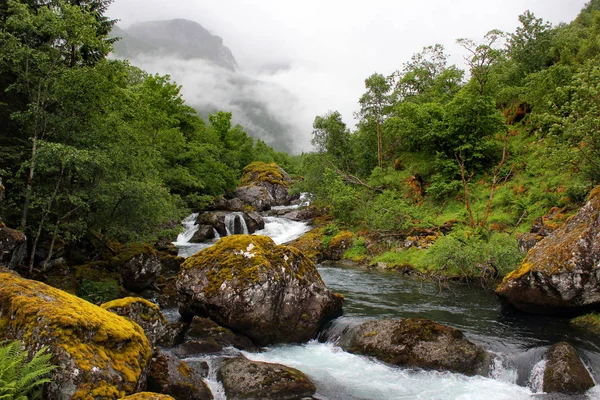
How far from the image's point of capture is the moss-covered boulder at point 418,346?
10.0 m

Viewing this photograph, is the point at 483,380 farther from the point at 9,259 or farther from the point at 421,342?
the point at 9,259

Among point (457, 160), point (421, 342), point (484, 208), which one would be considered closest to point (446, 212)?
point (484, 208)

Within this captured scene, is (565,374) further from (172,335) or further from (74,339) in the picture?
(74,339)

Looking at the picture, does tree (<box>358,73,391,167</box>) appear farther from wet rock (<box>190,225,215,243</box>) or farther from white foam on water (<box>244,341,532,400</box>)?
white foam on water (<box>244,341,532,400</box>)

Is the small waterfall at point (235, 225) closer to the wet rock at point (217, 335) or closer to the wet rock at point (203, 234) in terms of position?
the wet rock at point (203, 234)

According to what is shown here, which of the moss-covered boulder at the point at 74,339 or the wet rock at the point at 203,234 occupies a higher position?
the moss-covered boulder at the point at 74,339

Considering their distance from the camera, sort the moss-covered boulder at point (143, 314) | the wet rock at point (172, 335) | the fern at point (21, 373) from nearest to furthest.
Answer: the fern at point (21, 373) → the moss-covered boulder at point (143, 314) → the wet rock at point (172, 335)

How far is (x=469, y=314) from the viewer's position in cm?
1427

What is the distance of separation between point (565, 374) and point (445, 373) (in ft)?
8.85

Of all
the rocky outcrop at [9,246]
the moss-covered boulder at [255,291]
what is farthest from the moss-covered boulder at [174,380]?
the rocky outcrop at [9,246]

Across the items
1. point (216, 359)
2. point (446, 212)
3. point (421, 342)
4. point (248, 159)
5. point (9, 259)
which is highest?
point (248, 159)

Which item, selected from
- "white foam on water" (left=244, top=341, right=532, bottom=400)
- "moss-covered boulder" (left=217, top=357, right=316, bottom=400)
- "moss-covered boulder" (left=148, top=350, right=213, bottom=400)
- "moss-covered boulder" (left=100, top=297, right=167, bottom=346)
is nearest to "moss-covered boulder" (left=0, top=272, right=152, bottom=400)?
"moss-covered boulder" (left=148, top=350, right=213, bottom=400)

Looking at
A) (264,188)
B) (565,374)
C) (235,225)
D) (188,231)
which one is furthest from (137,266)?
(264,188)

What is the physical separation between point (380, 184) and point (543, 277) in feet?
79.3
